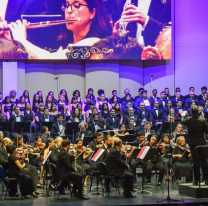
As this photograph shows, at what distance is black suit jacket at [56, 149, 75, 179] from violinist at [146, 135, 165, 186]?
7.72 ft

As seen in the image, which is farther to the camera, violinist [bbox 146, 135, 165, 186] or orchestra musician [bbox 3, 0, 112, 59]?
orchestra musician [bbox 3, 0, 112, 59]

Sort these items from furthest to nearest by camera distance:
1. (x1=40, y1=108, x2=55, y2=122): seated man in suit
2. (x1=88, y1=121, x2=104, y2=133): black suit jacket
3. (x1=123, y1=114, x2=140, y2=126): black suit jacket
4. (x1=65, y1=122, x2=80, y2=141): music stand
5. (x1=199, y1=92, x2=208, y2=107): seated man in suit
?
(x1=199, y1=92, x2=208, y2=107): seated man in suit, (x1=123, y1=114, x2=140, y2=126): black suit jacket, (x1=40, y1=108, x2=55, y2=122): seated man in suit, (x1=88, y1=121, x2=104, y2=133): black suit jacket, (x1=65, y1=122, x2=80, y2=141): music stand

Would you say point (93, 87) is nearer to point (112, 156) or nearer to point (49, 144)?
point (49, 144)

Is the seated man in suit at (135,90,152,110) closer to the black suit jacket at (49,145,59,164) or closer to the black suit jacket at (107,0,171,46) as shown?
the black suit jacket at (107,0,171,46)

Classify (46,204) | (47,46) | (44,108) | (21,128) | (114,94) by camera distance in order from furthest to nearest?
(47,46) → (114,94) → (44,108) → (21,128) → (46,204)

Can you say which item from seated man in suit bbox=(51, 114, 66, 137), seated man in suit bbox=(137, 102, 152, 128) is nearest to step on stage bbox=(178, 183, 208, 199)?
seated man in suit bbox=(51, 114, 66, 137)

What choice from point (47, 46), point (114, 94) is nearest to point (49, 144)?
point (114, 94)

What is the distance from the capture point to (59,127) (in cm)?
1479

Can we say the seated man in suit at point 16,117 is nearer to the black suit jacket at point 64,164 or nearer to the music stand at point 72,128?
the music stand at point 72,128

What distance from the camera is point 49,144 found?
38.0 feet

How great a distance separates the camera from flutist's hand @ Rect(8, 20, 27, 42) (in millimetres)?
18234

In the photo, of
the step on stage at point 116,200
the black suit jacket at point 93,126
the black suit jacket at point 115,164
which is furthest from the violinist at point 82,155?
the black suit jacket at point 93,126

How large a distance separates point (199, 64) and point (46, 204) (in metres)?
12.4

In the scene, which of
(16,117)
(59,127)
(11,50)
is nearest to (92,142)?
(59,127)
